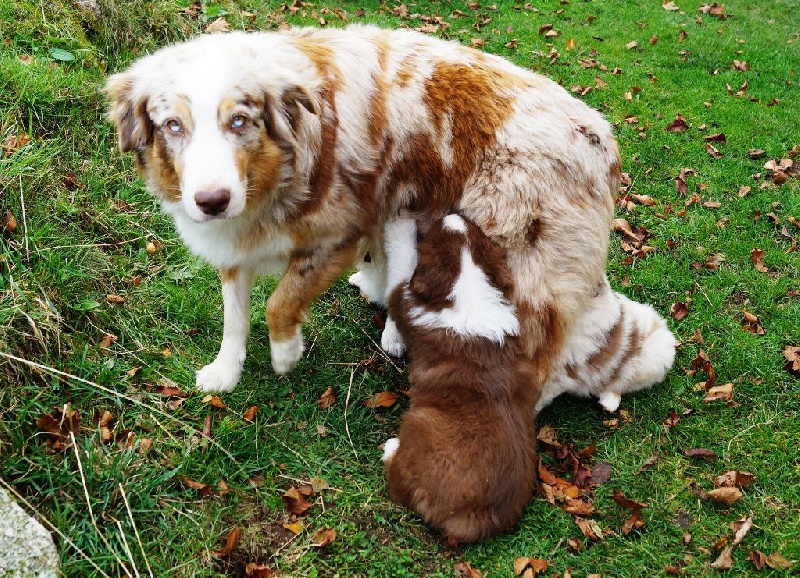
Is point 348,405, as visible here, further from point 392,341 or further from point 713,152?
point 713,152

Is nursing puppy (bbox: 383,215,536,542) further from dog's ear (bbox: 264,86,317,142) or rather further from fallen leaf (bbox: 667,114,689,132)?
fallen leaf (bbox: 667,114,689,132)

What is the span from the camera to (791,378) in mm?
4594

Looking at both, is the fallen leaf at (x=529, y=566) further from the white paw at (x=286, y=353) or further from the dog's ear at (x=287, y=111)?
the dog's ear at (x=287, y=111)

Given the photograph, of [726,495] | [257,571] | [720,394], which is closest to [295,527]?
[257,571]

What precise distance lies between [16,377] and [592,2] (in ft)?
32.6

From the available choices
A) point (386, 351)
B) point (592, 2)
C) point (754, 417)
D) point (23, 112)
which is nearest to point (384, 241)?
point (386, 351)

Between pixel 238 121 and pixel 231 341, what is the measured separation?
152cm

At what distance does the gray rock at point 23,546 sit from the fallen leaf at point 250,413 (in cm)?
125

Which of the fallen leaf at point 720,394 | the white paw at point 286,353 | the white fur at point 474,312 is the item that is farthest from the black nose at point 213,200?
the fallen leaf at point 720,394

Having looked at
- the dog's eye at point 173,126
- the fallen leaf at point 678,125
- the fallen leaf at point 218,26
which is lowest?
the fallen leaf at point 678,125

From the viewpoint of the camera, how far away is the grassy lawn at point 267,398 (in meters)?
3.36

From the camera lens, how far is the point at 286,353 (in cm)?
401

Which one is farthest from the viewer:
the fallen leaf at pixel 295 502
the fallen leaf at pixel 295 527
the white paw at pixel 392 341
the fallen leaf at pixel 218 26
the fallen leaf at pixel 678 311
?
the fallen leaf at pixel 218 26

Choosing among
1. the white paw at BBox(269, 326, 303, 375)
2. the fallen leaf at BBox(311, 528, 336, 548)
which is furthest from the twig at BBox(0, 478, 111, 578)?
the white paw at BBox(269, 326, 303, 375)
